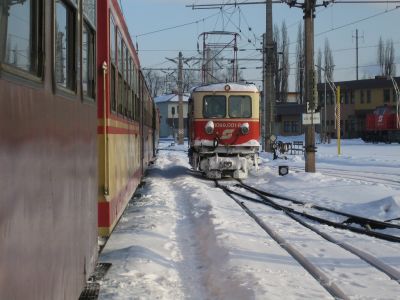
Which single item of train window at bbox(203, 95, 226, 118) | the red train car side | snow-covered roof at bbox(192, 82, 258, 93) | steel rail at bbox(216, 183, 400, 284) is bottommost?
steel rail at bbox(216, 183, 400, 284)

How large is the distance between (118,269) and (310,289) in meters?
2.07

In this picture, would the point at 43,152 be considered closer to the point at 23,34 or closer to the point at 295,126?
the point at 23,34

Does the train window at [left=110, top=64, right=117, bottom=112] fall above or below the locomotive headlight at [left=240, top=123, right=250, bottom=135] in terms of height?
above

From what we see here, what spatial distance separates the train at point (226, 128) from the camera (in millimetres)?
18703

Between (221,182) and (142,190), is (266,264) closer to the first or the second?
(142,190)

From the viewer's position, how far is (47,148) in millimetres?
2930

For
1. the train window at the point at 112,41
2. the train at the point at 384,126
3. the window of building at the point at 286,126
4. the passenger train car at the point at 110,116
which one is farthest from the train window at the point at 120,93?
the window of building at the point at 286,126

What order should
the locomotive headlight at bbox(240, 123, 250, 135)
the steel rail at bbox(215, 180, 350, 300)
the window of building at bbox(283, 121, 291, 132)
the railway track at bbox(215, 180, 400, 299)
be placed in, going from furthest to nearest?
the window of building at bbox(283, 121, 291, 132)
the locomotive headlight at bbox(240, 123, 250, 135)
the railway track at bbox(215, 180, 400, 299)
the steel rail at bbox(215, 180, 350, 300)

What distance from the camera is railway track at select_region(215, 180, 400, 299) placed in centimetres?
612

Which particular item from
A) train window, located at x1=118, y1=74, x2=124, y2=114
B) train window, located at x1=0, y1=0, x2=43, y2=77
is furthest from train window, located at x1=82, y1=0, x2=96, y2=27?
train window, located at x1=118, y1=74, x2=124, y2=114

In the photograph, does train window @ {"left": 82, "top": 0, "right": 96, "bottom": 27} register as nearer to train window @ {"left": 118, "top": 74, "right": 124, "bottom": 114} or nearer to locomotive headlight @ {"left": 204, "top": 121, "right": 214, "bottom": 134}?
train window @ {"left": 118, "top": 74, "right": 124, "bottom": 114}

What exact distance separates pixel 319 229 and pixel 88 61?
5303 millimetres

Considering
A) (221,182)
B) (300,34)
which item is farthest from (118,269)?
(300,34)

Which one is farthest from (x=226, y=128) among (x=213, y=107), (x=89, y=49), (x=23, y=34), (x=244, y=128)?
(x=23, y=34)
